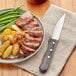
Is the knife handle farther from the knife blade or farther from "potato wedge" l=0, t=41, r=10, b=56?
"potato wedge" l=0, t=41, r=10, b=56

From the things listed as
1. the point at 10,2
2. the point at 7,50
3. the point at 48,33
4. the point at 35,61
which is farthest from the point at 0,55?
the point at 10,2

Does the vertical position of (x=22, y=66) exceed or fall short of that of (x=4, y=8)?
it falls short

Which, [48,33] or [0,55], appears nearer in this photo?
[0,55]

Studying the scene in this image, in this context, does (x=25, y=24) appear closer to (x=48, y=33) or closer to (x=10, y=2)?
(x=48, y=33)

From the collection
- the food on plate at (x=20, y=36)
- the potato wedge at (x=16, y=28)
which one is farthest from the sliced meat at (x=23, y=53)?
the potato wedge at (x=16, y=28)

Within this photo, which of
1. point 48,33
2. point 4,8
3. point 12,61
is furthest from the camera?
point 4,8

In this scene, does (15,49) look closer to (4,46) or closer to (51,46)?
(4,46)

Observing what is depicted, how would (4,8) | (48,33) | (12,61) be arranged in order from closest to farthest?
1. (12,61)
2. (48,33)
3. (4,8)
